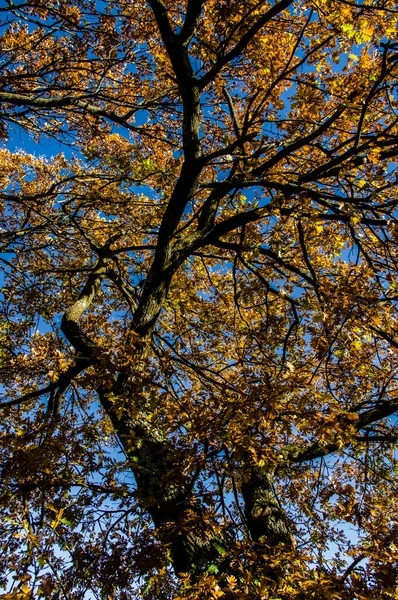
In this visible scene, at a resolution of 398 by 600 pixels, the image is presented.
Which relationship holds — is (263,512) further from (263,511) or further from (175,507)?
(175,507)

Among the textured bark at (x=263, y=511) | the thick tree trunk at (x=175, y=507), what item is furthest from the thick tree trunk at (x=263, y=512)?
the thick tree trunk at (x=175, y=507)

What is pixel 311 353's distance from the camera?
7359 mm

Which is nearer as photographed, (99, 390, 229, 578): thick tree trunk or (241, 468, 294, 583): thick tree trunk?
(99, 390, 229, 578): thick tree trunk

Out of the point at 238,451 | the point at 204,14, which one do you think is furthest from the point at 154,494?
the point at 204,14

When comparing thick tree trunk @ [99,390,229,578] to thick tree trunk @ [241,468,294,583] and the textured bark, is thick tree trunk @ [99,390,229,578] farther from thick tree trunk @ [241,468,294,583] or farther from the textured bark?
the textured bark

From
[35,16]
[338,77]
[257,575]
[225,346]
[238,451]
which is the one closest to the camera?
[257,575]

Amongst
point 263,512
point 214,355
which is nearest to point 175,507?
point 263,512

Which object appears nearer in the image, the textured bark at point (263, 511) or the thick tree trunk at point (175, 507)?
the thick tree trunk at point (175, 507)

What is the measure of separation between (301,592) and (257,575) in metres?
0.58

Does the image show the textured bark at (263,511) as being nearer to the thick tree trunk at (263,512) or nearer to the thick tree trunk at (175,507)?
the thick tree trunk at (263,512)

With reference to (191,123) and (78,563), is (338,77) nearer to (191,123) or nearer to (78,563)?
(191,123)

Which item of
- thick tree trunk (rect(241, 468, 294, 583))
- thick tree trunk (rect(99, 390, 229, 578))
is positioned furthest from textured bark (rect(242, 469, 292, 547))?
thick tree trunk (rect(99, 390, 229, 578))

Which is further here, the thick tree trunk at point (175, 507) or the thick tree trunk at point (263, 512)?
the thick tree trunk at point (263, 512)

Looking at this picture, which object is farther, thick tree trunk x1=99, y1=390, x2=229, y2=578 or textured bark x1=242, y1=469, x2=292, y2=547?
textured bark x1=242, y1=469, x2=292, y2=547
